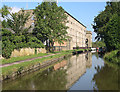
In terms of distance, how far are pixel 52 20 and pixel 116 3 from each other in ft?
55.6

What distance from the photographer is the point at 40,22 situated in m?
34.0

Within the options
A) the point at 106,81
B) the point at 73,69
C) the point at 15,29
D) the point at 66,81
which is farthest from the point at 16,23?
the point at 106,81

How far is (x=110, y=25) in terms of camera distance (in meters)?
27.8

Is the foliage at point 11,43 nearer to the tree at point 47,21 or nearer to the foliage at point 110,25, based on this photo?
the tree at point 47,21

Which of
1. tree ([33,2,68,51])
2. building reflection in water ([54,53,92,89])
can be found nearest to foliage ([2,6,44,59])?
tree ([33,2,68,51])

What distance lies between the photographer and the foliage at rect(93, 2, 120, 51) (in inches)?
1019

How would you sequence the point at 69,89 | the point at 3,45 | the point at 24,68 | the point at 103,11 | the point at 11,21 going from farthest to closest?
the point at 103,11 → the point at 11,21 → the point at 3,45 → the point at 24,68 → the point at 69,89

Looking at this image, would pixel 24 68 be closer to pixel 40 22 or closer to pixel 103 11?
pixel 40 22

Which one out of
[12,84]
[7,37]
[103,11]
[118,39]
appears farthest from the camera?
[103,11]

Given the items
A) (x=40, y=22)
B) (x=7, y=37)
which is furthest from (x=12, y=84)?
(x=40, y=22)

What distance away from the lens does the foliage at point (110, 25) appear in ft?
84.9

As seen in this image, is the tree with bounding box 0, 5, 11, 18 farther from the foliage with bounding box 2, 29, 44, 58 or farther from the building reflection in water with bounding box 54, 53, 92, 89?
the building reflection in water with bounding box 54, 53, 92, 89

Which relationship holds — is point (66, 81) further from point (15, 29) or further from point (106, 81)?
point (15, 29)

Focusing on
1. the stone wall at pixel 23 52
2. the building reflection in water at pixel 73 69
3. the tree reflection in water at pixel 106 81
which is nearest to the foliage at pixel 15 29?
the stone wall at pixel 23 52
